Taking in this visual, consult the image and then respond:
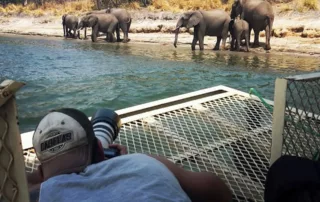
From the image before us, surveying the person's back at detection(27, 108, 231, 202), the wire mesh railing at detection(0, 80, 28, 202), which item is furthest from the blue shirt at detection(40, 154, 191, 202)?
the wire mesh railing at detection(0, 80, 28, 202)

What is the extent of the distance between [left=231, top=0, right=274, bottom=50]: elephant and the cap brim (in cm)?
1562

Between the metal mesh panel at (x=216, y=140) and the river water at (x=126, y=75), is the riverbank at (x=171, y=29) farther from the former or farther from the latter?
the metal mesh panel at (x=216, y=140)

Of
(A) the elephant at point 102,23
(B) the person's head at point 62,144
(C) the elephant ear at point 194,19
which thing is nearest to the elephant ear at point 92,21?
(A) the elephant at point 102,23

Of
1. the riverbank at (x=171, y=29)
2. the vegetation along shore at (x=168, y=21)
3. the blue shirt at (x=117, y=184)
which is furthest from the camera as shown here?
the vegetation along shore at (x=168, y=21)

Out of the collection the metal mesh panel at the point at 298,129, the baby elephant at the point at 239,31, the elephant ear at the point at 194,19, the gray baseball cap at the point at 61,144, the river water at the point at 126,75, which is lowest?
the river water at the point at 126,75

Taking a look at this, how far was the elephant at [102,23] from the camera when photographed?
2306cm

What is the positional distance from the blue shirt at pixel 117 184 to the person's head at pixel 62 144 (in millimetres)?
59

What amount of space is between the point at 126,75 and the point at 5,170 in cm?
922

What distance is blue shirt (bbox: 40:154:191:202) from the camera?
1159 mm

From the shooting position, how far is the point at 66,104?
6895 millimetres

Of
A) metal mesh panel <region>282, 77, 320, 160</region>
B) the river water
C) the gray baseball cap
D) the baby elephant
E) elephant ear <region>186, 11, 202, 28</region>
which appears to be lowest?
the river water

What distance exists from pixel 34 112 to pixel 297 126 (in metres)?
4.82

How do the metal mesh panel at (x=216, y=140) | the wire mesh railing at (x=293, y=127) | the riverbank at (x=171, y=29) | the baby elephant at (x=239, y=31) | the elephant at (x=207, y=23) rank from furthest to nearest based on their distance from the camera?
1. the elephant at (x=207, y=23)
2. the baby elephant at (x=239, y=31)
3. the riverbank at (x=171, y=29)
4. the metal mesh panel at (x=216, y=140)
5. the wire mesh railing at (x=293, y=127)

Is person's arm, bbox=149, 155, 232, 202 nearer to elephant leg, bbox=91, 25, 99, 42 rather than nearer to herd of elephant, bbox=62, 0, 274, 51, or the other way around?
herd of elephant, bbox=62, 0, 274, 51
